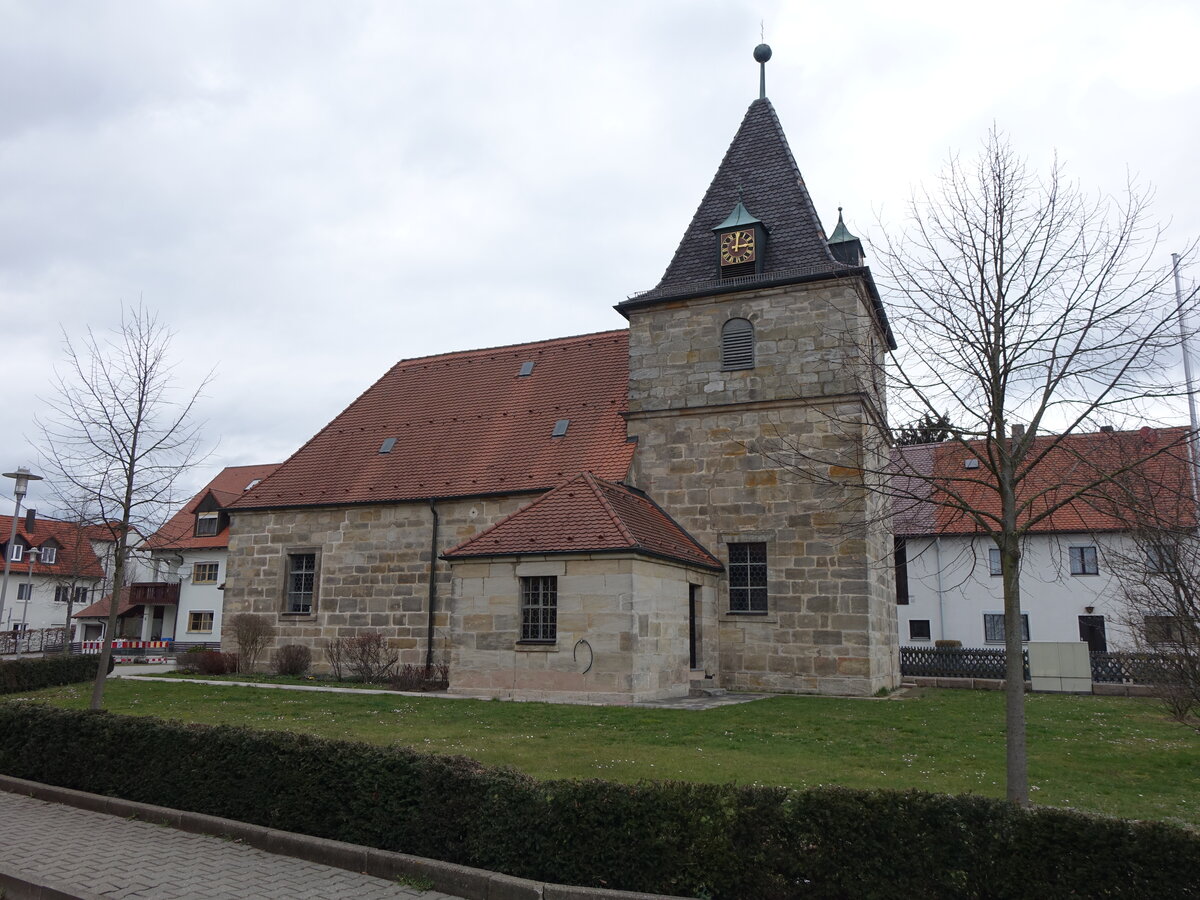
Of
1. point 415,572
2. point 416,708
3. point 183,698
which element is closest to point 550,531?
point 416,708

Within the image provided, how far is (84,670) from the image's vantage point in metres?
20.2

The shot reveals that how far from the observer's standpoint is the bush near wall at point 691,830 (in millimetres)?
5160

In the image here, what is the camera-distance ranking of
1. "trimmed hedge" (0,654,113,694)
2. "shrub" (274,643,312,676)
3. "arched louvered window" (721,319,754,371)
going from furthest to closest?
"shrub" (274,643,312,676)
"arched louvered window" (721,319,754,371)
"trimmed hedge" (0,654,113,694)

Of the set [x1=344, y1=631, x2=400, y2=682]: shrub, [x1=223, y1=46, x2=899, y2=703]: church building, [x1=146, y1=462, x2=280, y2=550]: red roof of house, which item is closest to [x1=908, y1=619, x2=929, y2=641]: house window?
[x1=223, y1=46, x2=899, y2=703]: church building

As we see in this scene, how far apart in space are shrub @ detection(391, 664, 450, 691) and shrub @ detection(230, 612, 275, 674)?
14.6 feet

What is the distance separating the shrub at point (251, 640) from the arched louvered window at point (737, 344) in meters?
13.8

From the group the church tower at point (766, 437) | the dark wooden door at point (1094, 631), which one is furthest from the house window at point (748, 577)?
the dark wooden door at point (1094, 631)

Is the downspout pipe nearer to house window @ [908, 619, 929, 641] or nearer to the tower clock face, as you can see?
the tower clock face

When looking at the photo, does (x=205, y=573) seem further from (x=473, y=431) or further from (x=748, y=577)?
(x=748, y=577)

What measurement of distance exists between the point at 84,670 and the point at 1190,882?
2179cm

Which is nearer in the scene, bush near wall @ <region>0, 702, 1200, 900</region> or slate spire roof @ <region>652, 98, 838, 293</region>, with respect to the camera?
bush near wall @ <region>0, 702, 1200, 900</region>

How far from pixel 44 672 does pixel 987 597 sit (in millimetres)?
31650

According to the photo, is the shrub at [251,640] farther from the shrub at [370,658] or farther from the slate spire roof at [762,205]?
the slate spire roof at [762,205]

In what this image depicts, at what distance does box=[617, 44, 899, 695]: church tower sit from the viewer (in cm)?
1861
